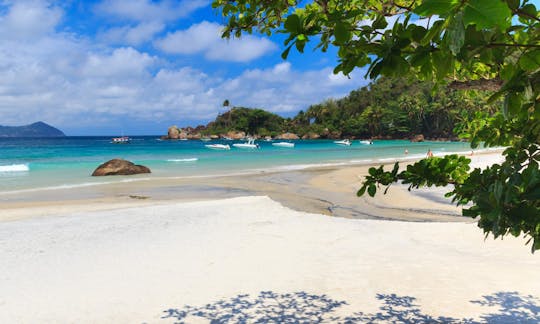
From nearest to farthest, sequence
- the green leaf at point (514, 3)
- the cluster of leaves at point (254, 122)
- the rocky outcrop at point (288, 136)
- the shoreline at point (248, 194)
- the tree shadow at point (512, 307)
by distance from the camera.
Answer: the green leaf at point (514, 3)
the tree shadow at point (512, 307)
the shoreline at point (248, 194)
the rocky outcrop at point (288, 136)
the cluster of leaves at point (254, 122)

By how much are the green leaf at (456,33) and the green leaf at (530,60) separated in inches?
23.0

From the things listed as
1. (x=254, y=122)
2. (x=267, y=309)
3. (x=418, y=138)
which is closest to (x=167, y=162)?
(x=267, y=309)

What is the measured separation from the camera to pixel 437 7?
2.92 feet

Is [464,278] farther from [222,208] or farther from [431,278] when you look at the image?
[222,208]

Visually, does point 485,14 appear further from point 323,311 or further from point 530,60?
point 323,311

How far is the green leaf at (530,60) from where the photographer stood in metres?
1.29

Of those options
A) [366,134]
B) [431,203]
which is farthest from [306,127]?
[431,203]

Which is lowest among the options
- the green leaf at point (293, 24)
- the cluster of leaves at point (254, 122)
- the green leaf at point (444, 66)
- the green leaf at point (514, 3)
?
the green leaf at point (444, 66)

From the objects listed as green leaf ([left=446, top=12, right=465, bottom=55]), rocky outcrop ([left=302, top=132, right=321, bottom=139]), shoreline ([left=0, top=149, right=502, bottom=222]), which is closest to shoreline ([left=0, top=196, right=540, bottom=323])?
shoreline ([left=0, top=149, right=502, bottom=222])

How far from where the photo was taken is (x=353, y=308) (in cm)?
564

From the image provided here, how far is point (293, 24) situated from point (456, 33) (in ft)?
2.55

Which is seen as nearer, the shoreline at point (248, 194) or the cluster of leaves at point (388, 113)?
the shoreline at point (248, 194)

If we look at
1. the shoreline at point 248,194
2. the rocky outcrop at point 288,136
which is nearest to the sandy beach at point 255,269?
the shoreline at point 248,194

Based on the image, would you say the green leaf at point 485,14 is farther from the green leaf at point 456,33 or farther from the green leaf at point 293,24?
the green leaf at point 293,24
